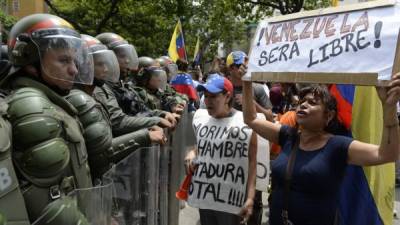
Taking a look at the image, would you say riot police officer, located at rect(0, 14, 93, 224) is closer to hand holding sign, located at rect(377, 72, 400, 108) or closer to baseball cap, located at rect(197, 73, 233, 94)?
baseball cap, located at rect(197, 73, 233, 94)

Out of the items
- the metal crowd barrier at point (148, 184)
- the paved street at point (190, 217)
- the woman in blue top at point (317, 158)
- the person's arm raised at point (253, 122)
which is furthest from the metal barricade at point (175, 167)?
the woman in blue top at point (317, 158)

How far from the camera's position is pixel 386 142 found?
2.68 meters

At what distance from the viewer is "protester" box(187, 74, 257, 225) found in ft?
12.2

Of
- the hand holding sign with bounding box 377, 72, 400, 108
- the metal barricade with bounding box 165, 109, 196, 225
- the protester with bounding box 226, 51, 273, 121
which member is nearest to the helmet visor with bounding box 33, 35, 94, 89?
the hand holding sign with bounding box 377, 72, 400, 108

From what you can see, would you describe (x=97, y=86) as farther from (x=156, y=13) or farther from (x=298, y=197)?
(x=156, y=13)

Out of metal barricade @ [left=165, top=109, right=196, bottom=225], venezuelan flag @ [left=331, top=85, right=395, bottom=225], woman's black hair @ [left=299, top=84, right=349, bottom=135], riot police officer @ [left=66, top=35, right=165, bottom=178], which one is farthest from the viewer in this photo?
metal barricade @ [left=165, top=109, right=196, bottom=225]

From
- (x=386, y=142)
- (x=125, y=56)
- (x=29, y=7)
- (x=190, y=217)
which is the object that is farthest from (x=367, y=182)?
(x=29, y=7)

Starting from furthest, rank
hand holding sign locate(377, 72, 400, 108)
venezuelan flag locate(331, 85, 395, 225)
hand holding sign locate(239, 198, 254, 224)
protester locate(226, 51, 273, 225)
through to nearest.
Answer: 1. protester locate(226, 51, 273, 225)
2. hand holding sign locate(239, 198, 254, 224)
3. venezuelan flag locate(331, 85, 395, 225)
4. hand holding sign locate(377, 72, 400, 108)

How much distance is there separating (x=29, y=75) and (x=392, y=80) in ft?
5.83

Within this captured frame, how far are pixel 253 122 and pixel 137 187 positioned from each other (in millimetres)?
931

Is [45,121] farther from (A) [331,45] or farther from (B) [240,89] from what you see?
Result: (B) [240,89]

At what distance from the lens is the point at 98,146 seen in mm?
2785

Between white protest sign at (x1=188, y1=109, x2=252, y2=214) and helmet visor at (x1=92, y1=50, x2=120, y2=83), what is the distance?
927mm

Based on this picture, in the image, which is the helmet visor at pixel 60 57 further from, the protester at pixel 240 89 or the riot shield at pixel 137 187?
the protester at pixel 240 89
